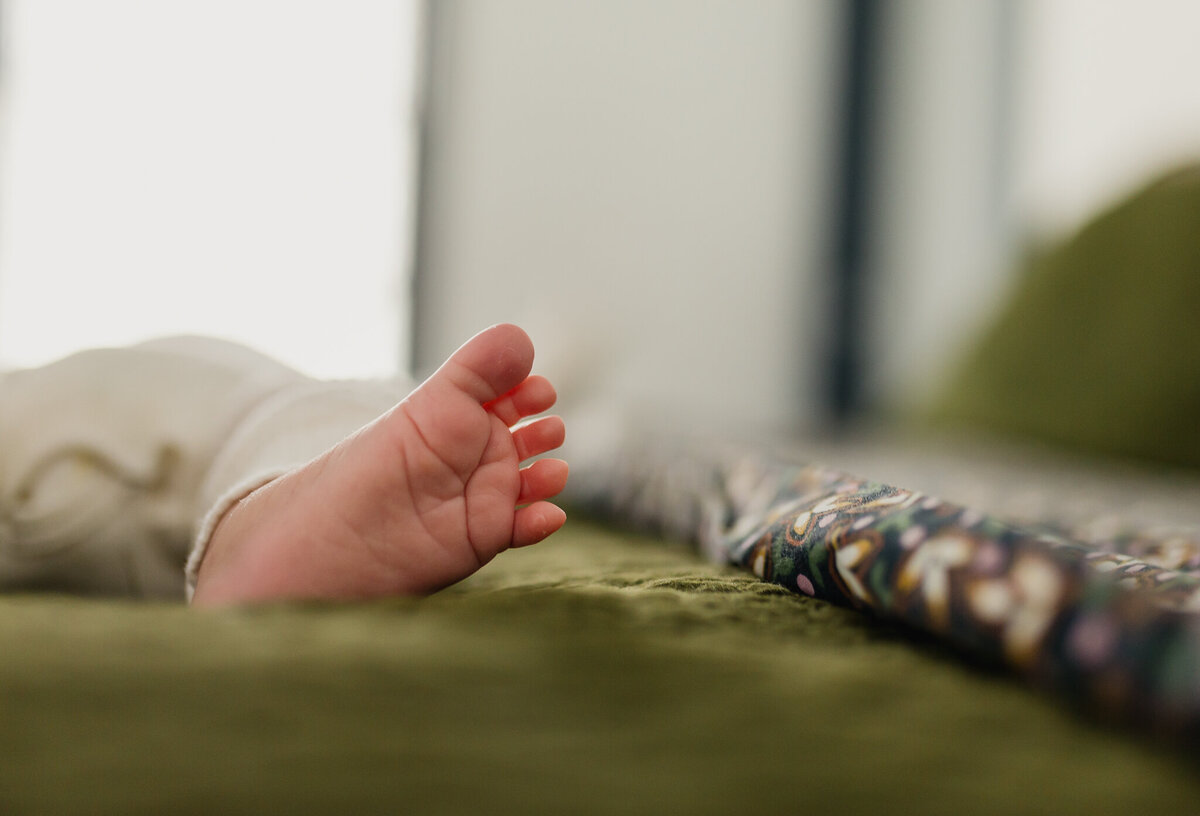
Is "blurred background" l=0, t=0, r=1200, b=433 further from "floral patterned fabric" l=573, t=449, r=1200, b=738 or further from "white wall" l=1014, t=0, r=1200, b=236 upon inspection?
"floral patterned fabric" l=573, t=449, r=1200, b=738

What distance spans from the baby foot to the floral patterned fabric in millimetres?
128

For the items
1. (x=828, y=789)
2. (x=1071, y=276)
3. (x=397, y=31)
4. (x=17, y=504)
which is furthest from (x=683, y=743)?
(x=397, y=31)

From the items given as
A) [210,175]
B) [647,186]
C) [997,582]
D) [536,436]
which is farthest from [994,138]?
[997,582]

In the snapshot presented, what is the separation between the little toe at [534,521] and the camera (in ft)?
1.41

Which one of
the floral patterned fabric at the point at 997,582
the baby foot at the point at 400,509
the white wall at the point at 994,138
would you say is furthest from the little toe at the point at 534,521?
the white wall at the point at 994,138

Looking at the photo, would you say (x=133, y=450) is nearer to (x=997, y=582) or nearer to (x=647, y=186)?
(x=997, y=582)

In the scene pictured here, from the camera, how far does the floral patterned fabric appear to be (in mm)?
242

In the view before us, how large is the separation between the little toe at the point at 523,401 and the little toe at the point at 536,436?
0.06 feet

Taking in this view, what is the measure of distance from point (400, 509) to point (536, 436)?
104mm

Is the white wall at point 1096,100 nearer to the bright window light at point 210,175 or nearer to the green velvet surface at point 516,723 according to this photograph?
the green velvet surface at point 516,723

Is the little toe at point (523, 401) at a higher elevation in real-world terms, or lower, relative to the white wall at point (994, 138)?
lower

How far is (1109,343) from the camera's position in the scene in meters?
1.12

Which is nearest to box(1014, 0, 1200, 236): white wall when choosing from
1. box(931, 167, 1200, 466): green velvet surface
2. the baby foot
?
box(931, 167, 1200, 466): green velvet surface

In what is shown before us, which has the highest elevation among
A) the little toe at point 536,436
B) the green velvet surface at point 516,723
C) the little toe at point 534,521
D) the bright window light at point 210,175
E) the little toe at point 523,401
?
the bright window light at point 210,175
